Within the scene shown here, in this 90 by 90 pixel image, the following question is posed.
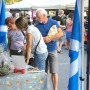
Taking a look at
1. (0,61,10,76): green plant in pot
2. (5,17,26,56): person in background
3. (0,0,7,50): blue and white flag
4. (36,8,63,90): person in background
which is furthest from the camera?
(0,0,7,50): blue and white flag

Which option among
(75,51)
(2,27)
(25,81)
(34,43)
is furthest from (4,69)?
(2,27)

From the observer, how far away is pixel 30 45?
19.1 feet

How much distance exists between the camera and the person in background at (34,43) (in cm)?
583

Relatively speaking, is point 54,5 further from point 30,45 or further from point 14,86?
point 14,86

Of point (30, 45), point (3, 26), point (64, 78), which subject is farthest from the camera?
point (64, 78)

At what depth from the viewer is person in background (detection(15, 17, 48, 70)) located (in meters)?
5.83

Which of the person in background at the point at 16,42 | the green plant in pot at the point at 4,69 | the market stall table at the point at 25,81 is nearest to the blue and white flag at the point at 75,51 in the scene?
the market stall table at the point at 25,81

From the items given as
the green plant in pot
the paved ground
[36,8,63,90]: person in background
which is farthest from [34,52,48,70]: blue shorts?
the paved ground

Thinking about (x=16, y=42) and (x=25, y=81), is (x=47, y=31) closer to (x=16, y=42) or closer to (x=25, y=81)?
(x=16, y=42)

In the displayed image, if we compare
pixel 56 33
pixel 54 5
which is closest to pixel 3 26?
pixel 56 33

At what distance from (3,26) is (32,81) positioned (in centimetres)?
329

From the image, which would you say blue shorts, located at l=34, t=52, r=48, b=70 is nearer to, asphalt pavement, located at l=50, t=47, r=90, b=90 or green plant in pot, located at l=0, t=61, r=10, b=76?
green plant in pot, located at l=0, t=61, r=10, b=76

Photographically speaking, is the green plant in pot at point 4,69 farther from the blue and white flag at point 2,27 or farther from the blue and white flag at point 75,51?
the blue and white flag at point 2,27

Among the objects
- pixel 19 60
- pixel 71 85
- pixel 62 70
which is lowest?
pixel 62 70
